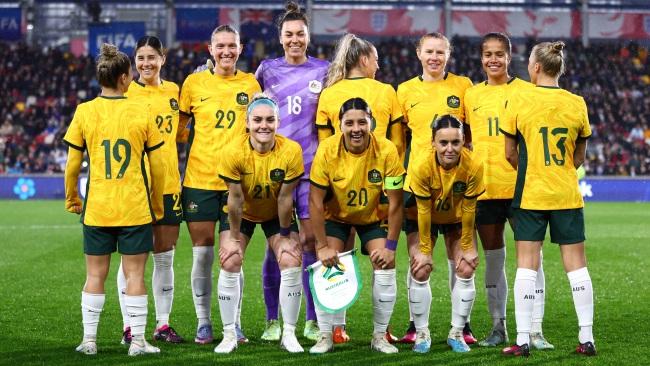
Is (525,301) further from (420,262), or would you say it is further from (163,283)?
(163,283)

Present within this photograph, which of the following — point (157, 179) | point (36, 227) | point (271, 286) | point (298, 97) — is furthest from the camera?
point (36, 227)

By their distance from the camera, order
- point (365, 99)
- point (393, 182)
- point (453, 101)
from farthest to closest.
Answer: point (453, 101) → point (365, 99) → point (393, 182)

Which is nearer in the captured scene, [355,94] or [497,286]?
[355,94]

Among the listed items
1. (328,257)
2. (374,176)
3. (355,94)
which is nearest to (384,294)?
(328,257)

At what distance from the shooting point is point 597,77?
37.6m

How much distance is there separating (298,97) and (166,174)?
1.13m

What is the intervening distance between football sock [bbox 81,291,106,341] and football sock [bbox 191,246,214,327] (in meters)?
0.92

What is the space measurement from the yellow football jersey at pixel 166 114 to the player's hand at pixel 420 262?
73.6 inches

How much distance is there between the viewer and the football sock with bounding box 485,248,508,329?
23.1ft

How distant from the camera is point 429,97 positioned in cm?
701

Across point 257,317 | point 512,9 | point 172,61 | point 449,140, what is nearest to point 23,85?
point 172,61

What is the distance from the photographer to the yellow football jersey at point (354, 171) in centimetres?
652

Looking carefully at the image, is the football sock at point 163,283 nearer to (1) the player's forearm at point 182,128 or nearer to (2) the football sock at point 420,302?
(1) the player's forearm at point 182,128

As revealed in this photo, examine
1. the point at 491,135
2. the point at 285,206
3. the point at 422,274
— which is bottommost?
the point at 422,274
